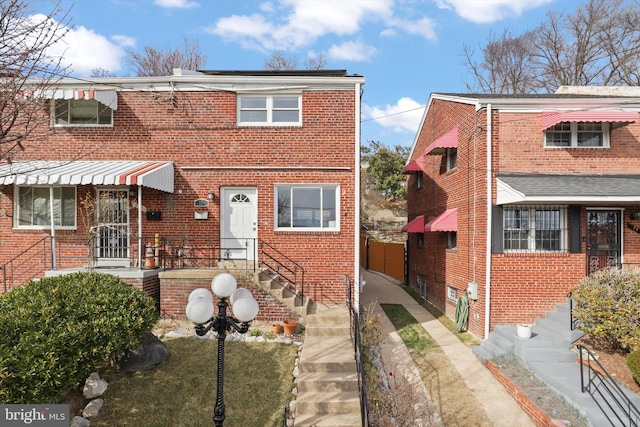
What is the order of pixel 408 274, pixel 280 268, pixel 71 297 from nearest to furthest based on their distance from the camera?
pixel 71 297 → pixel 280 268 → pixel 408 274

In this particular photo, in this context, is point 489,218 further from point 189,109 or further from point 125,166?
point 125,166

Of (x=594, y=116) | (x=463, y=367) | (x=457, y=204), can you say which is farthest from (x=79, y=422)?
(x=594, y=116)

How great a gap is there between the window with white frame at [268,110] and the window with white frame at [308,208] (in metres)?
2.07

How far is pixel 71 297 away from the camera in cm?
636

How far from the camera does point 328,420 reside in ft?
20.6

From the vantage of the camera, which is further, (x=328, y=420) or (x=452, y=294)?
(x=452, y=294)

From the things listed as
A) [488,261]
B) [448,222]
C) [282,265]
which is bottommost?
[282,265]

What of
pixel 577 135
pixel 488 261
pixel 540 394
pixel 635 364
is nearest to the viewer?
pixel 635 364

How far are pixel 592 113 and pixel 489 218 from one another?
157 inches

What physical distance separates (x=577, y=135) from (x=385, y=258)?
13542 mm

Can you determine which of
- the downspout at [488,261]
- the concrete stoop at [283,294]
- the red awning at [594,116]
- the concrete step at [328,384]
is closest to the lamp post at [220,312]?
the concrete step at [328,384]

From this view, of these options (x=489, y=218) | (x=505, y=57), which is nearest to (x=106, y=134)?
(x=489, y=218)

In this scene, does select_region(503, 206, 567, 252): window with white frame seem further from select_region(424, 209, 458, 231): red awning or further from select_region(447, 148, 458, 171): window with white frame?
select_region(447, 148, 458, 171): window with white frame

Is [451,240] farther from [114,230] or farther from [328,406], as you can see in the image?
[114,230]
